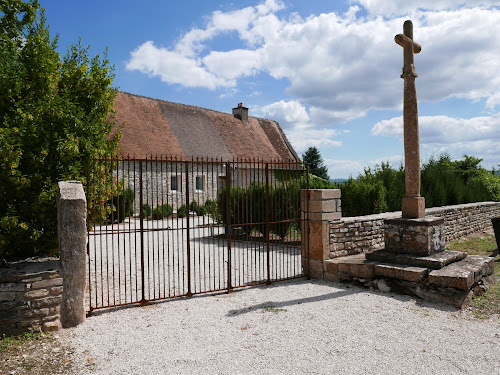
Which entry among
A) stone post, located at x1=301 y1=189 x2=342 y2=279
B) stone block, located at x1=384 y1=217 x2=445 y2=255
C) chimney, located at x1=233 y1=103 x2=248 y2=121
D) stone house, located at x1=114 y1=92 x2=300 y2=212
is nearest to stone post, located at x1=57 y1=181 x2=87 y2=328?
stone post, located at x1=301 y1=189 x2=342 y2=279

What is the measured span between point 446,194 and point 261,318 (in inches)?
454

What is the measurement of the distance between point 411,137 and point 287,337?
4374 mm

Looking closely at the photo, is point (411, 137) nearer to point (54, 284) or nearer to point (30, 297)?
point (54, 284)

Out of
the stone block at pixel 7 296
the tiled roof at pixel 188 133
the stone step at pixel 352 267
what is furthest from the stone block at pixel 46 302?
the tiled roof at pixel 188 133

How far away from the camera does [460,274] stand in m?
5.98

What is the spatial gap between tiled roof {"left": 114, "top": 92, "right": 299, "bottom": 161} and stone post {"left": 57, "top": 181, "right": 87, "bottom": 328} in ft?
43.0

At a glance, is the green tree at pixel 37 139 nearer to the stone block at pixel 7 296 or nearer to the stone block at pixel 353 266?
the stone block at pixel 7 296

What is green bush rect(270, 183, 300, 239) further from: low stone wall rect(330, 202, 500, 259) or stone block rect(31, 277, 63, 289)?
stone block rect(31, 277, 63, 289)

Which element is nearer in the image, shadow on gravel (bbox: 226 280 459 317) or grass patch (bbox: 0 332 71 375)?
grass patch (bbox: 0 332 71 375)

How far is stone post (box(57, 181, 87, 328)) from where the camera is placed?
497 centimetres

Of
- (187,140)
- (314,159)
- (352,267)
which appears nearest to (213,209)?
(352,267)

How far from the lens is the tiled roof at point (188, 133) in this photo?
778 inches

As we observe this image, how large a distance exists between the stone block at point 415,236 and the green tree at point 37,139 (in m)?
5.45

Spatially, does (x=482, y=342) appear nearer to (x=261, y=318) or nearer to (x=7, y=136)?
(x=261, y=318)
